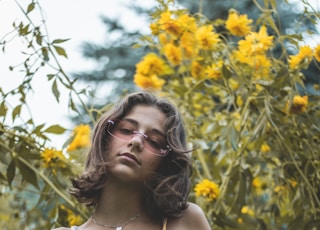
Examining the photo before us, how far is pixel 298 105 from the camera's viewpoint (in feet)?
6.25

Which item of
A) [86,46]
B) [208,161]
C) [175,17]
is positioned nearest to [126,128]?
[175,17]

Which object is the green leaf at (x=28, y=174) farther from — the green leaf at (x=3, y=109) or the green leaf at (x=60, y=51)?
the green leaf at (x=60, y=51)

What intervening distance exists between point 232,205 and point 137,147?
0.54 m

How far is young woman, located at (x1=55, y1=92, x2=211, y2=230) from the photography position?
5.05 ft

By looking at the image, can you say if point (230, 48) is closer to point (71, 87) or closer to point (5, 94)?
point (71, 87)

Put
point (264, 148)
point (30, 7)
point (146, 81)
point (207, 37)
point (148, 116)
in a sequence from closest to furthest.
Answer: point (148, 116)
point (30, 7)
point (207, 37)
point (264, 148)
point (146, 81)

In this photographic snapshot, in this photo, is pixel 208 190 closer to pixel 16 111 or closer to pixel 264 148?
pixel 264 148

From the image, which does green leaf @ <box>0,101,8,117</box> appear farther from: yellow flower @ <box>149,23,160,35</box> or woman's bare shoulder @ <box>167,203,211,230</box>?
woman's bare shoulder @ <box>167,203,211,230</box>

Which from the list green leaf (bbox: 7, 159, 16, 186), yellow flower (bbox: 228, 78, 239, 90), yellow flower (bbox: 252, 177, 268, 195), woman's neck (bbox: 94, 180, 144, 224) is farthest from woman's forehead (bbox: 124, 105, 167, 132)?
yellow flower (bbox: 252, 177, 268, 195)

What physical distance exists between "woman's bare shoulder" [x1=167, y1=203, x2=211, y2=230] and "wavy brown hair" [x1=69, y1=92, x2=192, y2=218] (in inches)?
0.5

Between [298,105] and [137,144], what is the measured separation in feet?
1.78

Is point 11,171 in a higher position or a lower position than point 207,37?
lower

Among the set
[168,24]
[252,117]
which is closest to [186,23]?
[168,24]

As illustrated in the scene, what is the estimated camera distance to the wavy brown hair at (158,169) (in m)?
1.58
